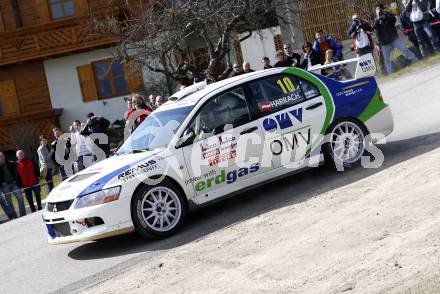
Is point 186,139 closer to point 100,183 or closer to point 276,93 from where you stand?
point 100,183

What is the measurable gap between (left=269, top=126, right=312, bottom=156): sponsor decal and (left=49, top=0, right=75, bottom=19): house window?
949 inches

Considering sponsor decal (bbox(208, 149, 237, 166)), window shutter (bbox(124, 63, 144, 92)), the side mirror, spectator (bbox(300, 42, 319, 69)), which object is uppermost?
window shutter (bbox(124, 63, 144, 92))

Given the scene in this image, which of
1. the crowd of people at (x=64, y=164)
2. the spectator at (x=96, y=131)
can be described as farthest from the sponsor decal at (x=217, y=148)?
the spectator at (x=96, y=131)

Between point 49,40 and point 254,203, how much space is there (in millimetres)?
23455

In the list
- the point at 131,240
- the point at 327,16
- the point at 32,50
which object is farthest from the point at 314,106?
the point at 32,50

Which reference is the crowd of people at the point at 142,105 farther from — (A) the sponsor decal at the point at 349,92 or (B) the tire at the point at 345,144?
(B) the tire at the point at 345,144

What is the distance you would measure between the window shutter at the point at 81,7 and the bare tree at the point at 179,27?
218 inches

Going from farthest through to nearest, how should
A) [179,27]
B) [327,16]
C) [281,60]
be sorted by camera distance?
1. [327,16]
2. [179,27]
3. [281,60]

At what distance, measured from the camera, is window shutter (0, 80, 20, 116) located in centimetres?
3312

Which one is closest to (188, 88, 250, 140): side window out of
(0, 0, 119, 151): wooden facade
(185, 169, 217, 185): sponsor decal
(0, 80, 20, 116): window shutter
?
(185, 169, 217, 185): sponsor decal

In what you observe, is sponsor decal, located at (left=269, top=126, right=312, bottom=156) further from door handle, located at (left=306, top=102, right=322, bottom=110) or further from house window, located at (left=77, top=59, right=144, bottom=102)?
house window, located at (left=77, top=59, right=144, bottom=102)

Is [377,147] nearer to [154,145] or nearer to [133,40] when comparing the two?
[154,145]

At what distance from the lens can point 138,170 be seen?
28.7 feet

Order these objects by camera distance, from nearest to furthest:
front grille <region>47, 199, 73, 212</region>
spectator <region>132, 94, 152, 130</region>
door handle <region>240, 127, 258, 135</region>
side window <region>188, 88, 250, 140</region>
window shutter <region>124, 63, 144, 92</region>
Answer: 1. front grille <region>47, 199, 73, 212</region>
2. side window <region>188, 88, 250, 140</region>
3. door handle <region>240, 127, 258, 135</region>
4. spectator <region>132, 94, 152, 130</region>
5. window shutter <region>124, 63, 144, 92</region>
